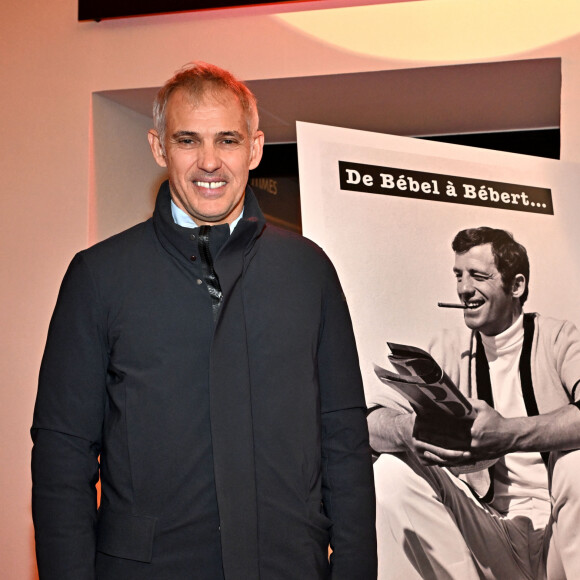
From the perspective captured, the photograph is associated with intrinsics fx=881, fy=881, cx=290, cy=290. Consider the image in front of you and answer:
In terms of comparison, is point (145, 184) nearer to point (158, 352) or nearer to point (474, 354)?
point (474, 354)

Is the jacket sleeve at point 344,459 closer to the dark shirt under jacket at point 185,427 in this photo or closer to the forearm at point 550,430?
the dark shirt under jacket at point 185,427

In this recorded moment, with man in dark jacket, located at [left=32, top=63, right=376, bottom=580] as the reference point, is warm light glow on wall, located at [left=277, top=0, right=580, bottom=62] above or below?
Answer: above

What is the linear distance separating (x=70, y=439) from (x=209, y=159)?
1.87 feet

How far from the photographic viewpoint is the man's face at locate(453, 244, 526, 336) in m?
2.52

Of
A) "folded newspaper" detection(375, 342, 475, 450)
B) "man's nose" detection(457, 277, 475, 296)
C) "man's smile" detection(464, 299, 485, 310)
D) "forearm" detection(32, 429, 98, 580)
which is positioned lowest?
"forearm" detection(32, 429, 98, 580)

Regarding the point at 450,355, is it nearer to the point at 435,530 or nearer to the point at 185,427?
the point at 435,530

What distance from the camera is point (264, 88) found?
3592 millimetres

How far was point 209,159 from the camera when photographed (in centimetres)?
165

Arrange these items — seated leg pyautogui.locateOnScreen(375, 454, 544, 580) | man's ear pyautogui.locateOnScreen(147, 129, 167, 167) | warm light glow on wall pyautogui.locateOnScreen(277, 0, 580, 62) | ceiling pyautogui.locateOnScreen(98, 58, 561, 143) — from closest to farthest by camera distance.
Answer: man's ear pyautogui.locateOnScreen(147, 129, 167, 167)
seated leg pyautogui.locateOnScreen(375, 454, 544, 580)
warm light glow on wall pyautogui.locateOnScreen(277, 0, 580, 62)
ceiling pyautogui.locateOnScreen(98, 58, 561, 143)

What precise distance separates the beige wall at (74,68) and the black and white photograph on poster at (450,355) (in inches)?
37.9

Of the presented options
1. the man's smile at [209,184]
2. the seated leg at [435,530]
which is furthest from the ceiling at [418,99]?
the man's smile at [209,184]

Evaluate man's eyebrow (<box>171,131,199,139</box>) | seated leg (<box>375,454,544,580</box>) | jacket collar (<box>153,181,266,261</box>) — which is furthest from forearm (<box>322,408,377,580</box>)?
seated leg (<box>375,454,544,580</box>)

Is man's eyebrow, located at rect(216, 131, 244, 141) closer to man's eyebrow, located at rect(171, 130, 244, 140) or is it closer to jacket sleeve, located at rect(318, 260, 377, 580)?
man's eyebrow, located at rect(171, 130, 244, 140)

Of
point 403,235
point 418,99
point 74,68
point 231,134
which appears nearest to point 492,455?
point 403,235
